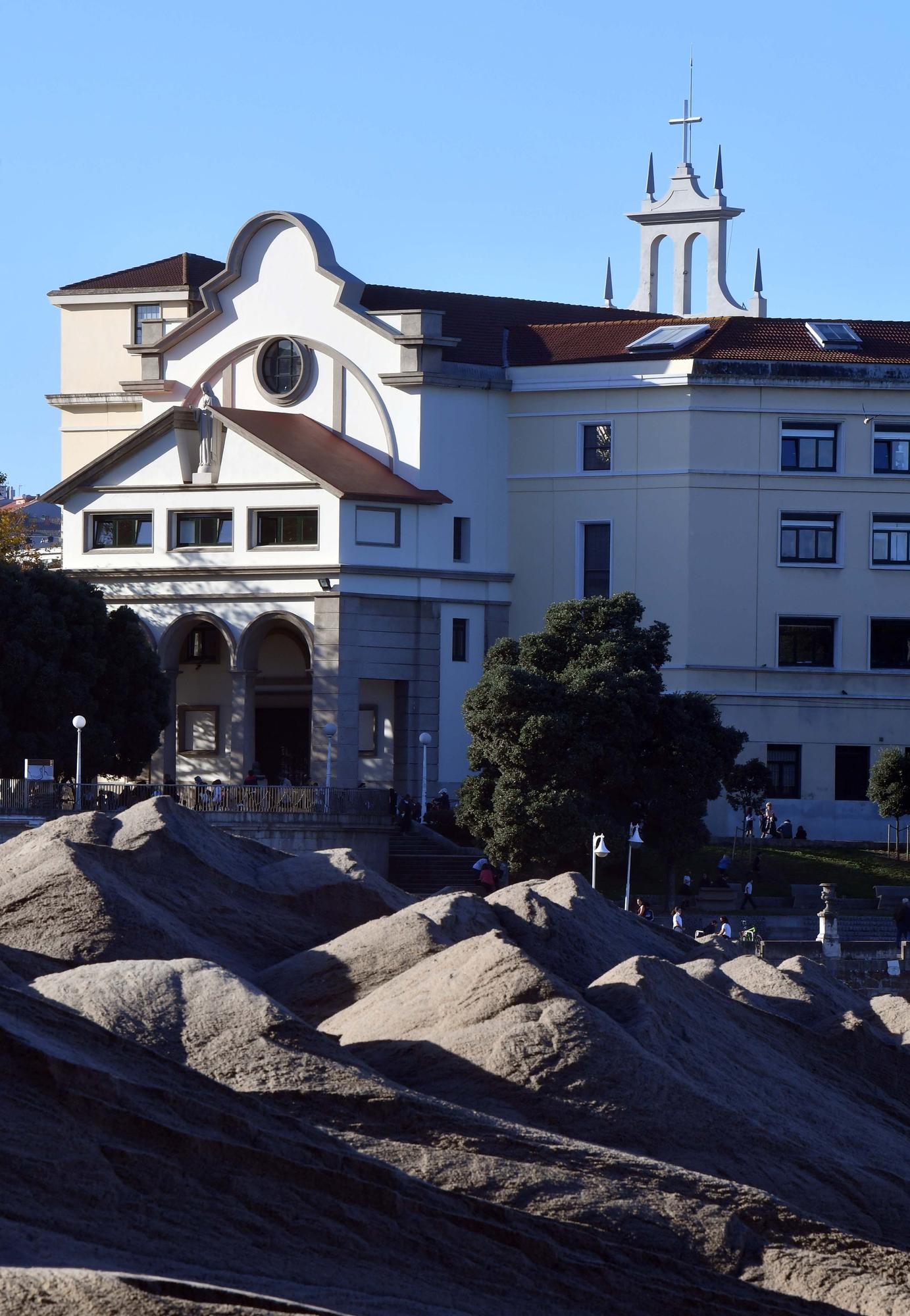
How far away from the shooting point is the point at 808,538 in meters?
62.7

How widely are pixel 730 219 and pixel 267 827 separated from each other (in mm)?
50326

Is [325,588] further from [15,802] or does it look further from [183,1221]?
[183,1221]

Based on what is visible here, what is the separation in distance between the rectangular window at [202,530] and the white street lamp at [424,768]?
7300mm

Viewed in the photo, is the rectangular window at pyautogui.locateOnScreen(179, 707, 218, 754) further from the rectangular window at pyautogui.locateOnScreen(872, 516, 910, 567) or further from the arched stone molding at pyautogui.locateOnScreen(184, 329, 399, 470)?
the rectangular window at pyautogui.locateOnScreen(872, 516, 910, 567)

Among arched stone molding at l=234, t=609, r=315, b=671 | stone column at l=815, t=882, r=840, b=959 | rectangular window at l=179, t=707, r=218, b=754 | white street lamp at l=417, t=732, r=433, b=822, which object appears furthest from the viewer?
rectangular window at l=179, t=707, r=218, b=754

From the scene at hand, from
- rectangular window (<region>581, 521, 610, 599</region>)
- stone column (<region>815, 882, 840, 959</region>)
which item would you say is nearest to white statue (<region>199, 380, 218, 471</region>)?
rectangular window (<region>581, 521, 610, 599</region>)

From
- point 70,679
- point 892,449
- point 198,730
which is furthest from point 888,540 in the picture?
point 70,679

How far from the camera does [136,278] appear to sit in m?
71.4

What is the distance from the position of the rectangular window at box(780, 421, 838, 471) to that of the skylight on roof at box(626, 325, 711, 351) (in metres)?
3.49

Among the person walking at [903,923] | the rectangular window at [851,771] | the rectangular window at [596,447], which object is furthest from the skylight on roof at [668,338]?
the person walking at [903,923]

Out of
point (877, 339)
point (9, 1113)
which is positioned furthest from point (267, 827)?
point (9, 1113)

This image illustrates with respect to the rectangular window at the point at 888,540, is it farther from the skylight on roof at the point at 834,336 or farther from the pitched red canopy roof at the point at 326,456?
the pitched red canopy roof at the point at 326,456

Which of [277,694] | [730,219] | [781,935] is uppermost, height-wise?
[730,219]

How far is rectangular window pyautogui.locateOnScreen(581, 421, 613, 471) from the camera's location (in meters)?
63.5
